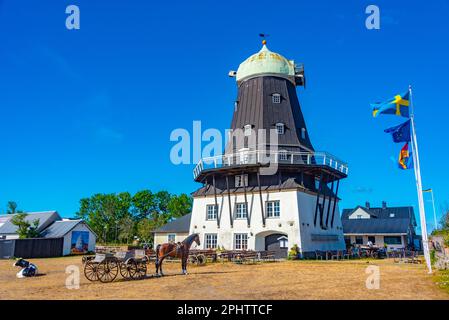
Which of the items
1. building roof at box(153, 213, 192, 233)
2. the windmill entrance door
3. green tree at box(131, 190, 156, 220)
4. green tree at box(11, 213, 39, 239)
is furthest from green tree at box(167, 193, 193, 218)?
the windmill entrance door

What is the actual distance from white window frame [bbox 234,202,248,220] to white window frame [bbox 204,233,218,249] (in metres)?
2.59

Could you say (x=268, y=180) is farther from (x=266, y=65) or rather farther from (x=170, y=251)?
(x=170, y=251)

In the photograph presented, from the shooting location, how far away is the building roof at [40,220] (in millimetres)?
37531

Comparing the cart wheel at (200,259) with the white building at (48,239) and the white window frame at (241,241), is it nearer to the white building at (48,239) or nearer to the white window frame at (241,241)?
the white window frame at (241,241)

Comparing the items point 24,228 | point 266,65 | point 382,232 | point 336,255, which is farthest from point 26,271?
point 382,232

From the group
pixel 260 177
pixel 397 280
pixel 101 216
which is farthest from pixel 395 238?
pixel 101 216

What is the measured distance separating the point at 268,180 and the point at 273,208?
7.88 ft

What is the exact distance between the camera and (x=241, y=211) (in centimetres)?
2928

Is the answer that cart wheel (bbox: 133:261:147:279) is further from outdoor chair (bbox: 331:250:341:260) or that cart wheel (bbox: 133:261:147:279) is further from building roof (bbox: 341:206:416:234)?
building roof (bbox: 341:206:416:234)

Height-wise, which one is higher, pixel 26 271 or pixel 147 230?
pixel 147 230

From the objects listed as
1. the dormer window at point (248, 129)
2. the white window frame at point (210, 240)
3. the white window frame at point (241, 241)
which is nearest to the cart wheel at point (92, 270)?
the white window frame at point (241, 241)

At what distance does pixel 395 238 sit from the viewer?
144 ft
